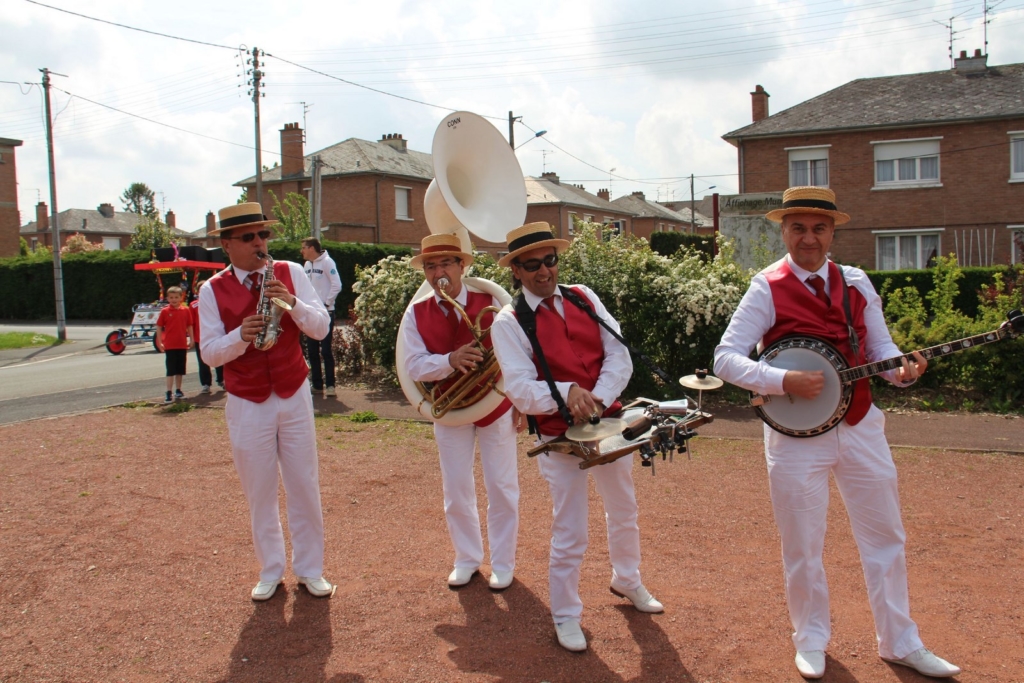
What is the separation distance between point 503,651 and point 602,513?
7.03 ft

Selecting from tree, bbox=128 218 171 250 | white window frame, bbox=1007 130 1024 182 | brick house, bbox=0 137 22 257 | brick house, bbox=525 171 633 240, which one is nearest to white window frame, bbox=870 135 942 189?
white window frame, bbox=1007 130 1024 182

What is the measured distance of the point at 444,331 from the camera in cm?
486

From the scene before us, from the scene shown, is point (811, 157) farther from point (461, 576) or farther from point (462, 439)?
point (461, 576)

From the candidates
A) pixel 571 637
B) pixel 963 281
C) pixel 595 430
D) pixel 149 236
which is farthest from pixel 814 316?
pixel 149 236

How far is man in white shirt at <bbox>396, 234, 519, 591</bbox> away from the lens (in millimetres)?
4809

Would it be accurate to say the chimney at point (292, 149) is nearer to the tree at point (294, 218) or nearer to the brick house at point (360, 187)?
the brick house at point (360, 187)

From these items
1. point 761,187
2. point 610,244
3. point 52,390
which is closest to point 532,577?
point 610,244

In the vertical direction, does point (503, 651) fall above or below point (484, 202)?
below

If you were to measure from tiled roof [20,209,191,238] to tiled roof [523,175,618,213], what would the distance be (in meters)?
31.4

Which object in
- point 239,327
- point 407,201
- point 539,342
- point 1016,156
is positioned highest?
point 407,201

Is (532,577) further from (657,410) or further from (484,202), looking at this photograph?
(484,202)

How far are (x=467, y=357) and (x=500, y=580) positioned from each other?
1.30 meters

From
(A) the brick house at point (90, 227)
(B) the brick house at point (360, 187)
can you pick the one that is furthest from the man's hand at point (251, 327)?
(A) the brick house at point (90, 227)

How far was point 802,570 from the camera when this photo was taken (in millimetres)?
3689
